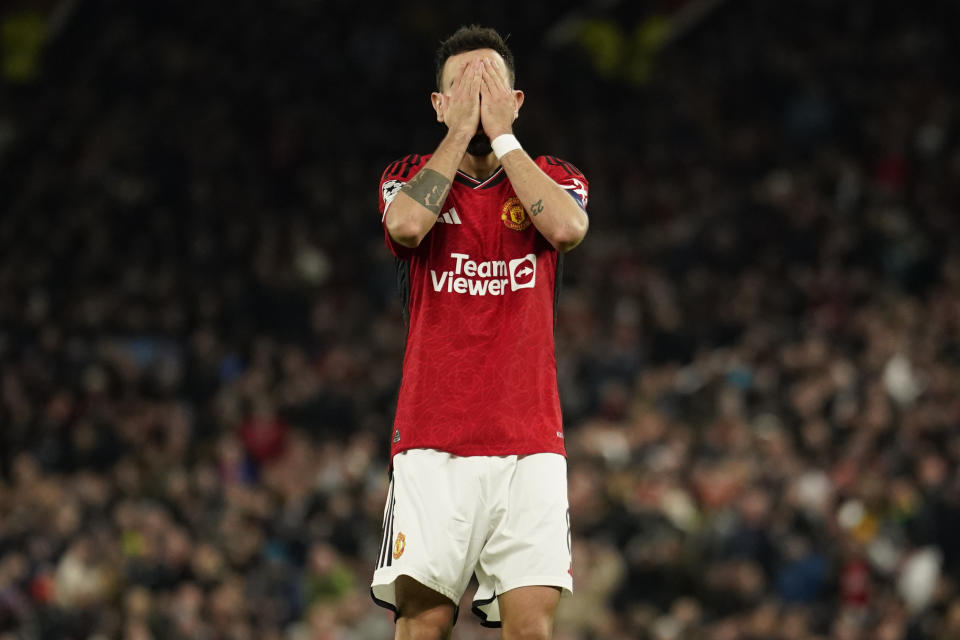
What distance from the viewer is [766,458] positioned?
15.1 meters

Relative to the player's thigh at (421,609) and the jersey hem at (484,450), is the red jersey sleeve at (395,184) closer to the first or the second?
the jersey hem at (484,450)

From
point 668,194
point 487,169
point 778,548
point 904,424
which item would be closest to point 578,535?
point 778,548

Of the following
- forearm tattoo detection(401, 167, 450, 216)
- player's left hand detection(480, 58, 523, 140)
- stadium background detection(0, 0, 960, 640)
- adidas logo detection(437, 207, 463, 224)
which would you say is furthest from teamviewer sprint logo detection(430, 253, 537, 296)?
stadium background detection(0, 0, 960, 640)

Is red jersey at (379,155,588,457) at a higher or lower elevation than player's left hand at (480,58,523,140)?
lower

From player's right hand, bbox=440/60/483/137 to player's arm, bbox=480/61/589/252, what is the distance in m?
0.04

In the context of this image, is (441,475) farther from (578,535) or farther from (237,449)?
(237,449)

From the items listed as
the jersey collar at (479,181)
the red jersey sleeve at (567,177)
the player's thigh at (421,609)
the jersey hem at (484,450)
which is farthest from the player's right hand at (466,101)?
the player's thigh at (421,609)

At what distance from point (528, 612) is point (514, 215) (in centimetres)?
141

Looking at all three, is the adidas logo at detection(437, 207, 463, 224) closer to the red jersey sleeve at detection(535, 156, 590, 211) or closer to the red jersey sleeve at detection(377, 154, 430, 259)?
the red jersey sleeve at detection(377, 154, 430, 259)

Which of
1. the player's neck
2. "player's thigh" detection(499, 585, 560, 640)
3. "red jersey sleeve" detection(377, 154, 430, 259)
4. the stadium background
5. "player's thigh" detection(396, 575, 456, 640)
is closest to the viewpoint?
"player's thigh" detection(499, 585, 560, 640)

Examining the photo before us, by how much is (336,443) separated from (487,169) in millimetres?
12272

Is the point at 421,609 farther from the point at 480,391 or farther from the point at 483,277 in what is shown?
the point at 483,277

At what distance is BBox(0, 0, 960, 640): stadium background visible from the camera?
14.1 meters

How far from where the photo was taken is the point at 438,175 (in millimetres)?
5078
